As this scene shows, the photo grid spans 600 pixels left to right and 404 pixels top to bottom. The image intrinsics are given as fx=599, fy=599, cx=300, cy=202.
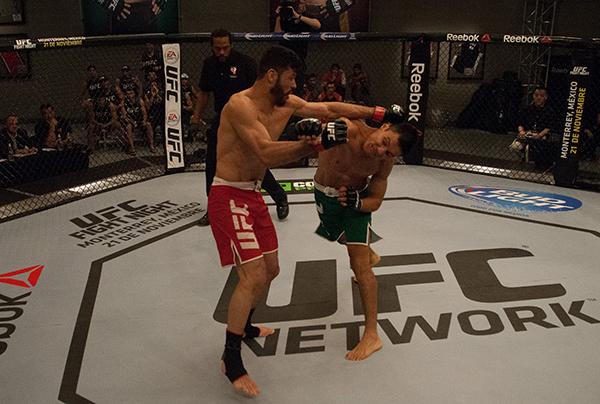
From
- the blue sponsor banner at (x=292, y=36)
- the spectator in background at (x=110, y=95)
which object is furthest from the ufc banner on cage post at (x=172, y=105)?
the spectator in background at (x=110, y=95)

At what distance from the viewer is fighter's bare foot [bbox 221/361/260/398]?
8.42 feet

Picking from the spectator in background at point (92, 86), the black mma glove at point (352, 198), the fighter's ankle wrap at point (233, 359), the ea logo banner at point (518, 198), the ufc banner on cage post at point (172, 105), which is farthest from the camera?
the spectator in background at point (92, 86)

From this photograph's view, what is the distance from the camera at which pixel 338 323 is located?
324 centimetres

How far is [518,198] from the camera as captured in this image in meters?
5.46

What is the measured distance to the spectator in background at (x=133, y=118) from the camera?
24.9ft

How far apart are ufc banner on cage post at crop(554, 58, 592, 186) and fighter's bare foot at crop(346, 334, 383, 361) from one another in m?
3.81

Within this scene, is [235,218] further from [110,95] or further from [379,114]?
[110,95]

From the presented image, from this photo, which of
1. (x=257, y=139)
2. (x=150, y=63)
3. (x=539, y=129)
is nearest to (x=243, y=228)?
(x=257, y=139)

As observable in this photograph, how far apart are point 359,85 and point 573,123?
4457 mm

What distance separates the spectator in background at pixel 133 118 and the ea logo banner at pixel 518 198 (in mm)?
3967

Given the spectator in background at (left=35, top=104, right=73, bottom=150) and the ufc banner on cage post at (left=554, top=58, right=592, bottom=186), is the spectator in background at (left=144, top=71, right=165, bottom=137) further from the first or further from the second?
the ufc banner on cage post at (left=554, top=58, right=592, bottom=186)

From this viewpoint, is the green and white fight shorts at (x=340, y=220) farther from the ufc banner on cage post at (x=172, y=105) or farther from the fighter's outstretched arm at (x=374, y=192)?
the ufc banner on cage post at (x=172, y=105)

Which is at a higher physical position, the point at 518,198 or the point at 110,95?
the point at 110,95

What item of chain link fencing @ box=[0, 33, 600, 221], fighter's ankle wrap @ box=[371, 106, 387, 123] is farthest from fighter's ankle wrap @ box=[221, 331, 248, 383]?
chain link fencing @ box=[0, 33, 600, 221]
